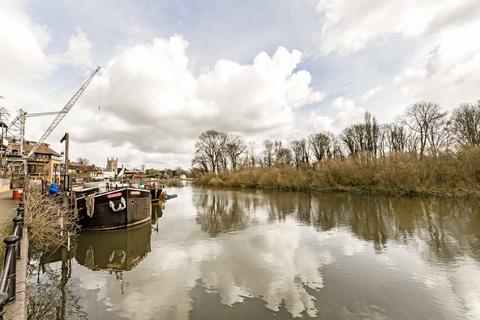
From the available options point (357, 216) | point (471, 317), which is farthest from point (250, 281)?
point (357, 216)

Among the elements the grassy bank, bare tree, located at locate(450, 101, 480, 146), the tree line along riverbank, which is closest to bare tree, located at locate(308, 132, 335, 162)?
the tree line along riverbank

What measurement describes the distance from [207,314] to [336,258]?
5281 mm

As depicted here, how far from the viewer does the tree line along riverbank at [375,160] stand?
88.1ft

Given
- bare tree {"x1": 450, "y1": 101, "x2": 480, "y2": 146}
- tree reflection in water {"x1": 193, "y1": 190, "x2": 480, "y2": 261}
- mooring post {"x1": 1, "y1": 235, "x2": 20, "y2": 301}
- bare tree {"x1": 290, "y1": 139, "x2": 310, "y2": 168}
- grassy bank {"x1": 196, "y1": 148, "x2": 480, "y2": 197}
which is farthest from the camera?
bare tree {"x1": 290, "y1": 139, "x2": 310, "y2": 168}

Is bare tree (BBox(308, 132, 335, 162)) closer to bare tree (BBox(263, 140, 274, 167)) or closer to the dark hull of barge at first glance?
bare tree (BBox(263, 140, 274, 167))

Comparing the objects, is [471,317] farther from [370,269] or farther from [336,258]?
[336,258]

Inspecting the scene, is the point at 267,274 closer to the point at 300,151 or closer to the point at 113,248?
the point at 113,248

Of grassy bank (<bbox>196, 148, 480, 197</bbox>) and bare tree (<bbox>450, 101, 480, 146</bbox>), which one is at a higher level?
bare tree (<bbox>450, 101, 480, 146</bbox>)

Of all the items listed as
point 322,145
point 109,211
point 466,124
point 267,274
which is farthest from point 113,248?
point 322,145

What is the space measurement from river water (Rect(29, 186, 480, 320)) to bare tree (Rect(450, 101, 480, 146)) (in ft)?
80.3

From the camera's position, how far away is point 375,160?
32.9 meters

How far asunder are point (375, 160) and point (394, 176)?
3.98 m

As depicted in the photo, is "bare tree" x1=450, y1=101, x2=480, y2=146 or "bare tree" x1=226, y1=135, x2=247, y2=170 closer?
"bare tree" x1=450, y1=101, x2=480, y2=146

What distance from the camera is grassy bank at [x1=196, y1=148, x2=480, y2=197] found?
2541 centimetres
